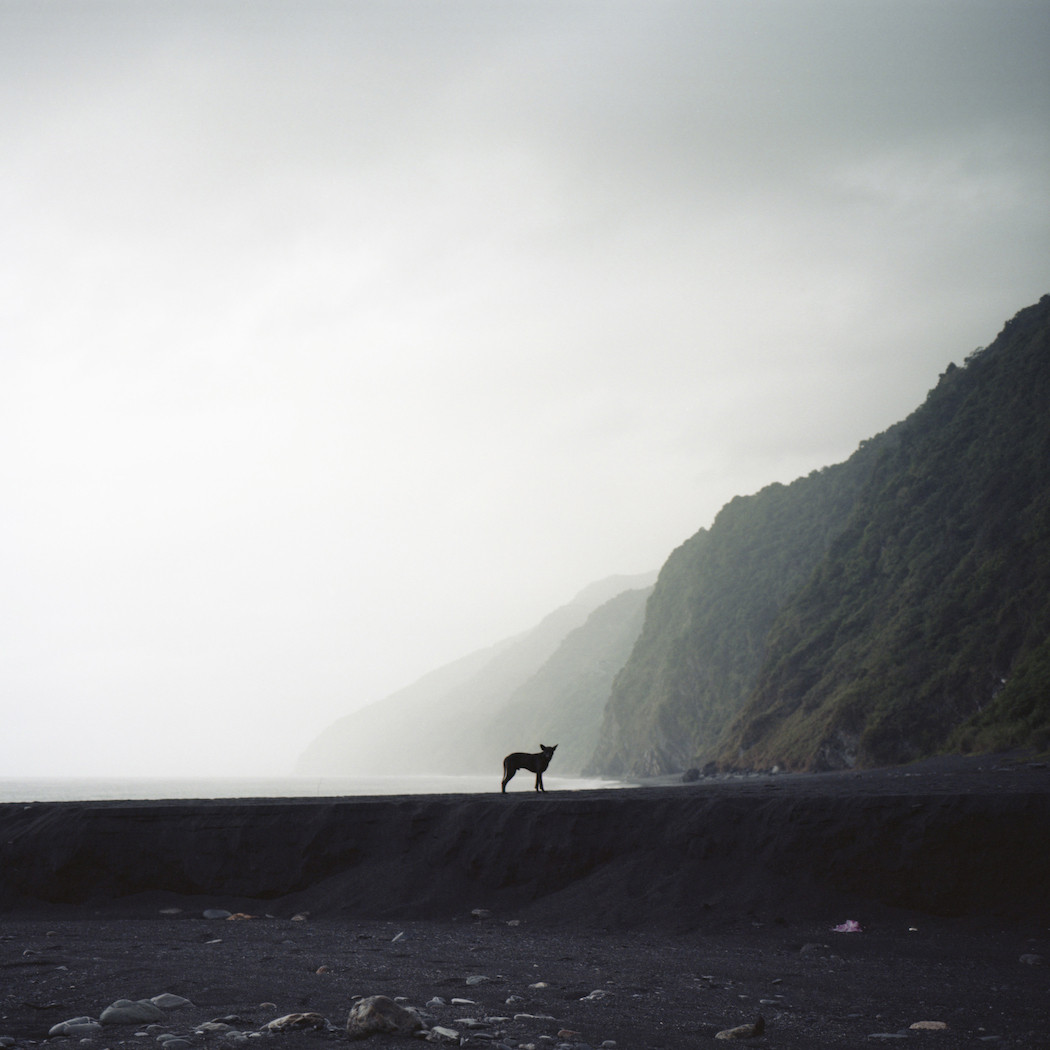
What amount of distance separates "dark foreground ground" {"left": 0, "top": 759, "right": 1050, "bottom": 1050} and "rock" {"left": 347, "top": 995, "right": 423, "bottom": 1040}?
246 millimetres

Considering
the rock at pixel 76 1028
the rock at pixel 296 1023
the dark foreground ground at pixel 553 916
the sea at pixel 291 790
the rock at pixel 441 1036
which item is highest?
the rock at pixel 76 1028

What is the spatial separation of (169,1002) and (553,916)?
23.6 feet

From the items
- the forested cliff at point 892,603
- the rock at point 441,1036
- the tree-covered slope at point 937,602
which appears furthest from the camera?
the forested cliff at point 892,603

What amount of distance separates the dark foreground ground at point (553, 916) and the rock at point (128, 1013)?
0.54 feet

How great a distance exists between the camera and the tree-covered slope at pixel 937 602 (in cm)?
5044

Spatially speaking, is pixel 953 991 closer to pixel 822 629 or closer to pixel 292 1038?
pixel 292 1038

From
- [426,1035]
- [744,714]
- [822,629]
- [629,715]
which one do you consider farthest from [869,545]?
[426,1035]

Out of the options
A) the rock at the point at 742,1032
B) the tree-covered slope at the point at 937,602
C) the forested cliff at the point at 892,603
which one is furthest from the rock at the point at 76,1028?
the forested cliff at the point at 892,603

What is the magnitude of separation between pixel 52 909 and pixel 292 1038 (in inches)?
477

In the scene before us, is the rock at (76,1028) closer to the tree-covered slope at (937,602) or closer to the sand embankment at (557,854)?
the sand embankment at (557,854)

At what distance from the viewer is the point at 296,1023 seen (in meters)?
6.31

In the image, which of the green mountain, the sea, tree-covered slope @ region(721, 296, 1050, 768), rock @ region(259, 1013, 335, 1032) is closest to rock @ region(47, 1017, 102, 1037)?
rock @ region(259, 1013, 335, 1032)

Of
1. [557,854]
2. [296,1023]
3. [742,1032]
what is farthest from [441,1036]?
[557,854]

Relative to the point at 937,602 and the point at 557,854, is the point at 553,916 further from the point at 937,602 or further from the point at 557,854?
the point at 937,602
